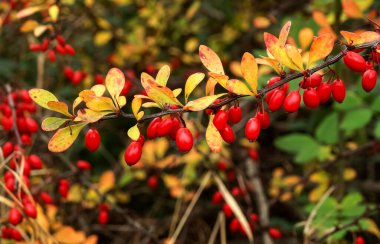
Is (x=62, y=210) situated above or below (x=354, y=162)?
above

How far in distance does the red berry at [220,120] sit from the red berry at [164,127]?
0.10m

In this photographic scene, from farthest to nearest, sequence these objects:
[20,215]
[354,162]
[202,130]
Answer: [354,162] → [202,130] → [20,215]

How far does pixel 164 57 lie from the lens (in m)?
3.45

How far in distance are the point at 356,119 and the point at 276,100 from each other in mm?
1136

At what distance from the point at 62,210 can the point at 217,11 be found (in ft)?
6.38

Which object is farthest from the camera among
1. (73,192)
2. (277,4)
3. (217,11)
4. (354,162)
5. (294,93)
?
(217,11)

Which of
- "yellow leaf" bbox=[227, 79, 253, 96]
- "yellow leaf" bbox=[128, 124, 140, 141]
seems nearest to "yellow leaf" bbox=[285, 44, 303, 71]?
"yellow leaf" bbox=[227, 79, 253, 96]

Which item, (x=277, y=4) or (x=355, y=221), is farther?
(x=277, y=4)

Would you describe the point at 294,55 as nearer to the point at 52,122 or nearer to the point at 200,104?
the point at 200,104

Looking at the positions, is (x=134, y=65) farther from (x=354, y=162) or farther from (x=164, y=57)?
(x=354, y=162)

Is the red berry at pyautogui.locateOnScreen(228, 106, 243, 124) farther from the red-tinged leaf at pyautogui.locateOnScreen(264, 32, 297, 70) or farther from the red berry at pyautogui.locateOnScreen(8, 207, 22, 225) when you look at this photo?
the red berry at pyautogui.locateOnScreen(8, 207, 22, 225)

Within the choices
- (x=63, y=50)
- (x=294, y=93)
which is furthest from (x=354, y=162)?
(x=294, y=93)

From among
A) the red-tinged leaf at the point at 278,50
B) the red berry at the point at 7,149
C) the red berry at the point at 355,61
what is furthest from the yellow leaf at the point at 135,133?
the red berry at the point at 7,149

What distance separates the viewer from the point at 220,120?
1101 mm
